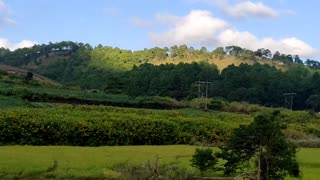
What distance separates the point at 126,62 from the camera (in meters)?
116

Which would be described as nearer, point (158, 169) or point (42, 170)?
point (158, 169)

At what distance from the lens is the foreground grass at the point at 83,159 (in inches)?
683

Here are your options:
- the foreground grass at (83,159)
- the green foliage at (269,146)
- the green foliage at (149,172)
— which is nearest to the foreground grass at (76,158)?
the foreground grass at (83,159)

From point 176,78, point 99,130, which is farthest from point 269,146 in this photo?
point 176,78

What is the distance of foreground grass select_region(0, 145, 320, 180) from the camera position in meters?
17.3

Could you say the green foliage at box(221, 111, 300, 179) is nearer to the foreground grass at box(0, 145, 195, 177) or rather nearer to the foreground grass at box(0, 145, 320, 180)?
the foreground grass at box(0, 145, 195, 177)

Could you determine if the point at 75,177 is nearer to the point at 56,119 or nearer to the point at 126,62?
the point at 56,119

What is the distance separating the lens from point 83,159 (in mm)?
19391

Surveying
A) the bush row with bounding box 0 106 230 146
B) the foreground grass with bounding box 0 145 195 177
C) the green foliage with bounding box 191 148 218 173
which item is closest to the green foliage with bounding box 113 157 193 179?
the green foliage with bounding box 191 148 218 173

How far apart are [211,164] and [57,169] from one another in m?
5.25

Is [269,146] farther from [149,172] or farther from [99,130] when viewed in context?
[99,130]

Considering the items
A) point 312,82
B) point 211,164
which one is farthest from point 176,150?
point 312,82

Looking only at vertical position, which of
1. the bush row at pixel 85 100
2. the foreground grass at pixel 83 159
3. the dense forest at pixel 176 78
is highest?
the dense forest at pixel 176 78

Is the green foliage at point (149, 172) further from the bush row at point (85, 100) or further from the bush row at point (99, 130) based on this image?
the bush row at point (85, 100)
